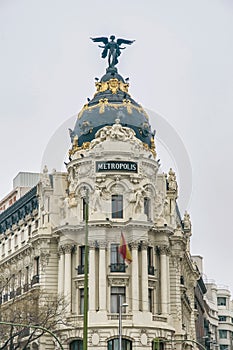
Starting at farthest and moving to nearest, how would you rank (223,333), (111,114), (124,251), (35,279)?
(223,333) < (35,279) < (111,114) < (124,251)

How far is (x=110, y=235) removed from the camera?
3391 inches

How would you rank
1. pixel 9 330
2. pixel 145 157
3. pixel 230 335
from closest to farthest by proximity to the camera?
pixel 9 330 < pixel 145 157 < pixel 230 335

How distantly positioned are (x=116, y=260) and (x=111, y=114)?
598 inches

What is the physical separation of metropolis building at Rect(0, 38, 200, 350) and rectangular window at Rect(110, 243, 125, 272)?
0.09 m

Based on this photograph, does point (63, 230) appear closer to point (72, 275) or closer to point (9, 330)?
point (72, 275)

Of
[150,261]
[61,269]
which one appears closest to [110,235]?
[150,261]

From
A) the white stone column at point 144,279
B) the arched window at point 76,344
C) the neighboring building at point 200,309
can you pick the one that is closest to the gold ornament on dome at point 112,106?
the white stone column at point 144,279

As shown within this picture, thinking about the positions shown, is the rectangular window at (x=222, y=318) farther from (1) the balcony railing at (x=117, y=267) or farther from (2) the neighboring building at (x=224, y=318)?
(1) the balcony railing at (x=117, y=267)

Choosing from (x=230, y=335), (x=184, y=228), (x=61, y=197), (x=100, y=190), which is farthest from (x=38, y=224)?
(x=230, y=335)

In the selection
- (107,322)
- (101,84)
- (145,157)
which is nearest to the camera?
(107,322)

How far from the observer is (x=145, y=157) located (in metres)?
88.8

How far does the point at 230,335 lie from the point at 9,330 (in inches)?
4860

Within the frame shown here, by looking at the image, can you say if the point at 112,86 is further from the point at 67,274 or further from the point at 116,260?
the point at 67,274

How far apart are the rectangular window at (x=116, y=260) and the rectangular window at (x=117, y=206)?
2928 mm
